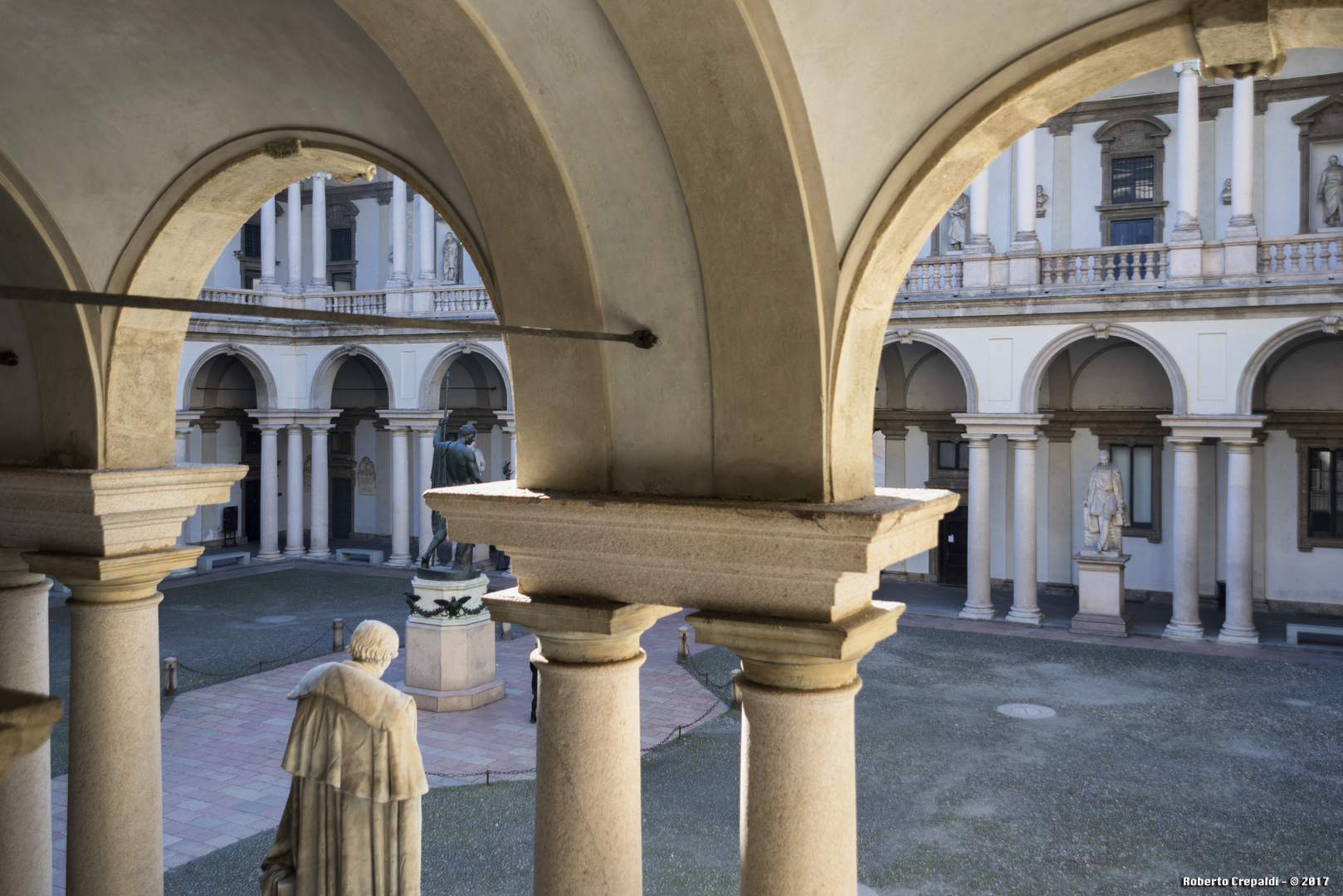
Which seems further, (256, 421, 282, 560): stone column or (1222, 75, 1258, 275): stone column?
(256, 421, 282, 560): stone column

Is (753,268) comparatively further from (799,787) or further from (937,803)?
(937,803)

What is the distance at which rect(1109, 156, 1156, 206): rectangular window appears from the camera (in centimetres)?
2159

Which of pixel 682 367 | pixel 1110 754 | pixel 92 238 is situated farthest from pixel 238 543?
pixel 682 367

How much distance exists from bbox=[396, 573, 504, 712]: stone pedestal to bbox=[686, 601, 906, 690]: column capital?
9.75 m

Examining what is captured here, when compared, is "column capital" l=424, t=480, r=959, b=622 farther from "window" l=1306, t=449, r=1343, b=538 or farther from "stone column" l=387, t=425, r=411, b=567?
"stone column" l=387, t=425, r=411, b=567

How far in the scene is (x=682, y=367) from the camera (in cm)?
346

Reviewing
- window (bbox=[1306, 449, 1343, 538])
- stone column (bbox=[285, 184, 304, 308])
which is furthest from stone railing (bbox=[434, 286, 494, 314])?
window (bbox=[1306, 449, 1343, 538])

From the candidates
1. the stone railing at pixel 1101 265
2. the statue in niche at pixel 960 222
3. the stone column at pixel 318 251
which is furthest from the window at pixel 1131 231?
the stone column at pixel 318 251

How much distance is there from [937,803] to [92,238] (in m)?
8.27

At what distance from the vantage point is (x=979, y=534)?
19.1 metres

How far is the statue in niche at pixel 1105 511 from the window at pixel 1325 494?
13.4 feet

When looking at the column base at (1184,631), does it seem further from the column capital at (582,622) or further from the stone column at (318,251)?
the stone column at (318,251)

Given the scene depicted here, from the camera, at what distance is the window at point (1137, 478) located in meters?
20.8

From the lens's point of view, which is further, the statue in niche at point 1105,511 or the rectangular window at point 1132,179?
the rectangular window at point 1132,179
